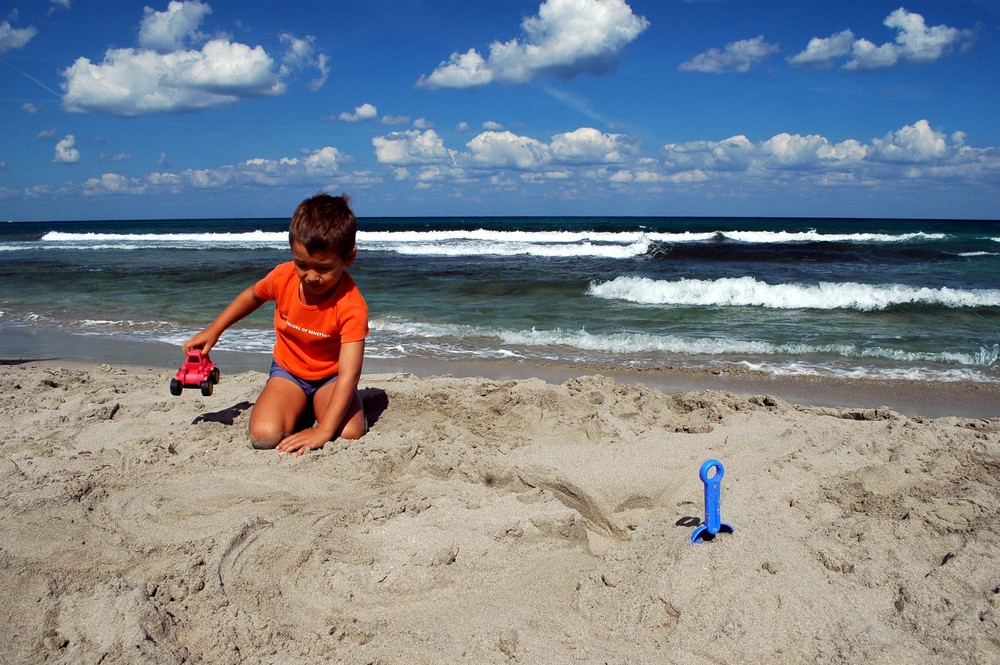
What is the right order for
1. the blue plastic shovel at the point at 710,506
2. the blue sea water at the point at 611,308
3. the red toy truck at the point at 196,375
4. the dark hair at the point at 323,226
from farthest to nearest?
the blue sea water at the point at 611,308 → the red toy truck at the point at 196,375 → the dark hair at the point at 323,226 → the blue plastic shovel at the point at 710,506

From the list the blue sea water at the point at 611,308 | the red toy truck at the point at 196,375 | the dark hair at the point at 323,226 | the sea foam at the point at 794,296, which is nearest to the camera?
the dark hair at the point at 323,226

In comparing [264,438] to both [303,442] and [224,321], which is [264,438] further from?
[224,321]

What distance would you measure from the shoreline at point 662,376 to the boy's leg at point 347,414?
245 centimetres

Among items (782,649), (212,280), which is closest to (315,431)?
(782,649)

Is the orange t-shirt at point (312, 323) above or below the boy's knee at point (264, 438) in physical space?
above

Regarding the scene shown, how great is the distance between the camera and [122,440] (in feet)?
11.8

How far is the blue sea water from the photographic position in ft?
23.4

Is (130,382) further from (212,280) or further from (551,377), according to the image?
(212,280)

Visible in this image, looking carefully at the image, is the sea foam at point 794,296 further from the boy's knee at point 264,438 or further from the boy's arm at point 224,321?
the boy's knee at point 264,438

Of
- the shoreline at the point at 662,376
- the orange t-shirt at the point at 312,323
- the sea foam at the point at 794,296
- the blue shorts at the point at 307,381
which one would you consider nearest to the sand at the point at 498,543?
the blue shorts at the point at 307,381

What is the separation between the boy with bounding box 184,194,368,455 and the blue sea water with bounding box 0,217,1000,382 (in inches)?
111

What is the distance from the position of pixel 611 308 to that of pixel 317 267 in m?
7.54

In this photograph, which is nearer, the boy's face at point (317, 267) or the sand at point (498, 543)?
the sand at point (498, 543)

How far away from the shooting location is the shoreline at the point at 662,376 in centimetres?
546
